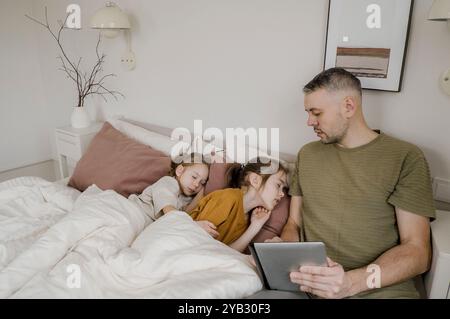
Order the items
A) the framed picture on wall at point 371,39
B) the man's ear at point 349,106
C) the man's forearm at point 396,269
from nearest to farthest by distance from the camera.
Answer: the man's forearm at point 396,269, the man's ear at point 349,106, the framed picture on wall at point 371,39

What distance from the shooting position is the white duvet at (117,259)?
114cm

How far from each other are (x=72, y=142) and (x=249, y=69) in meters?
1.35

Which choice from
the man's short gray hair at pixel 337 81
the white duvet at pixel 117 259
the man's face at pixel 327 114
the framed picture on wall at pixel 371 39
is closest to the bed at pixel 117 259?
the white duvet at pixel 117 259

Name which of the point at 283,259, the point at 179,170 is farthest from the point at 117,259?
the point at 179,170

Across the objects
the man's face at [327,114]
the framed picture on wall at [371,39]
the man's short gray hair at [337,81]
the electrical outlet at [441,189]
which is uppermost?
the framed picture on wall at [371,39]

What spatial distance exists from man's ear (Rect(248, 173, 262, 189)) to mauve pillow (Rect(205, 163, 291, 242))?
0.12 metres

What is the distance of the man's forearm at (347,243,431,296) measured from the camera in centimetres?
119

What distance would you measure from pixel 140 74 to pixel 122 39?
28cm

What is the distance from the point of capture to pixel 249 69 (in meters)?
1.91

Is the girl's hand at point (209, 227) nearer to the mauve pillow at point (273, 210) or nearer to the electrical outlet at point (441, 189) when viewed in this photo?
the mauve pillow at point (273, 210)

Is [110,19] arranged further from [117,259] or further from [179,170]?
[117,259]

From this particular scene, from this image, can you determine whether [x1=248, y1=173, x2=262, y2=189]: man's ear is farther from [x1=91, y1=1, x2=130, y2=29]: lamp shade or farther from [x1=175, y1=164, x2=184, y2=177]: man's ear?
[x1=91, y1=1, x2=130, y2=29]: lamp shade

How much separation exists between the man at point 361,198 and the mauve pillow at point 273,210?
8 cm

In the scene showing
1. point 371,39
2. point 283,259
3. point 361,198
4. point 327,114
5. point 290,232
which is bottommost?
point 290,232
